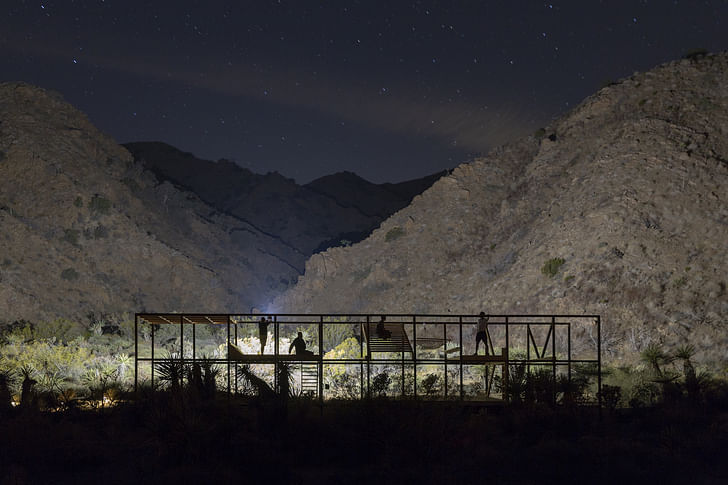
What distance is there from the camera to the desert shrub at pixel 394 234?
52.3m

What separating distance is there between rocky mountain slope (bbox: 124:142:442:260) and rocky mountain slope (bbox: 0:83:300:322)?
1136 centimetres

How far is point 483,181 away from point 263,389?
125 ft

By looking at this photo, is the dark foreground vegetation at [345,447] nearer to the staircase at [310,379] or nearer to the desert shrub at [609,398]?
the desert shrub at [609,398]

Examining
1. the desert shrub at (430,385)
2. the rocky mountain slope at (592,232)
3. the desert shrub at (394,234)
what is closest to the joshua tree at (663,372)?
the rocky mountain slope at (592,232)

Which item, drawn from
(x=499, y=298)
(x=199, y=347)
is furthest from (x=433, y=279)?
(x=199, y=347)

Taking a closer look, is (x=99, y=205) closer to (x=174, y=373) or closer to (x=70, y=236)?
(x=70, y=236)

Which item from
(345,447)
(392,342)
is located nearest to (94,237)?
(392,342)

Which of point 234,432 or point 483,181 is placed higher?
point 483,181

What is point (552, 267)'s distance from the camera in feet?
125

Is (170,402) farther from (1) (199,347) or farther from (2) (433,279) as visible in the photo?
(2) (433,279)

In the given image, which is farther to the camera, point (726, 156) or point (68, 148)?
point (68, 148)

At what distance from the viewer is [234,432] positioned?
14148 millimetres

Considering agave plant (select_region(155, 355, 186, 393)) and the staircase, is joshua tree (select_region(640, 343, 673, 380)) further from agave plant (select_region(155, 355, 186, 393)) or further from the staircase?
agave plant (select_region(155, 355, 186, 393))

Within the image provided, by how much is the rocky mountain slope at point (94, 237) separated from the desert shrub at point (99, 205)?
9 centimetres
